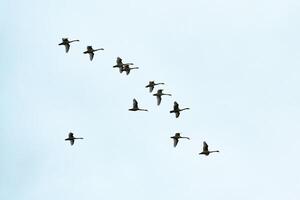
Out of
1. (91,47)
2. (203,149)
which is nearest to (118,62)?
(91,47)

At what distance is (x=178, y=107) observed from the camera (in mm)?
194125

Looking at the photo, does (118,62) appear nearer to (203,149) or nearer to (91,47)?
(91,47)

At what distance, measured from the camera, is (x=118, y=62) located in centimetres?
19788

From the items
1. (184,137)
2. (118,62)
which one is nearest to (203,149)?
(184,137)

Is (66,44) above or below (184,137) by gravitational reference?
above

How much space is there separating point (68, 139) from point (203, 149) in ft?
72.7

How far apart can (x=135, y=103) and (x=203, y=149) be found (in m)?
13.4

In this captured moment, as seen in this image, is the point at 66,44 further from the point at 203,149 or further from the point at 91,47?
the point at 203,149

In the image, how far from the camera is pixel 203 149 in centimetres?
19562

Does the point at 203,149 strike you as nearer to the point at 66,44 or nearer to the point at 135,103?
the point at 135,103

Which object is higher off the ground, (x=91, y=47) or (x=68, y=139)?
(x=91, y=47)

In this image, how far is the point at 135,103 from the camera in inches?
7766

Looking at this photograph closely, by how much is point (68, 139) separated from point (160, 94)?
16990 mm

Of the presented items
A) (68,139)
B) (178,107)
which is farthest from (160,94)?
(68,139)
